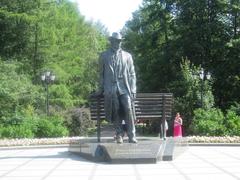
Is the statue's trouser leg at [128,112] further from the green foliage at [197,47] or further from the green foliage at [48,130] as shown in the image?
the green foliage at [197,47]

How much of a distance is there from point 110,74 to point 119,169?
3.04 metres

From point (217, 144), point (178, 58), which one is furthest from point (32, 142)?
point (178, 58)

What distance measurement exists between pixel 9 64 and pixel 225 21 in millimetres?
18338

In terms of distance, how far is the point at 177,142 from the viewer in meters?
14.8

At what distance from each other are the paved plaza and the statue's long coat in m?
1.65

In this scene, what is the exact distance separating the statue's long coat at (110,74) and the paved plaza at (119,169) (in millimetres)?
1648

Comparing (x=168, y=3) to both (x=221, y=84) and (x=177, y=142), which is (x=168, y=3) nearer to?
(x=221, y=84)

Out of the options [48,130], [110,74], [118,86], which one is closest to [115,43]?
[110,74]

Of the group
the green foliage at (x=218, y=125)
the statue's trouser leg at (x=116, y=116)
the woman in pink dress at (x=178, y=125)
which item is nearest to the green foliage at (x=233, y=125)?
the green foliage at (x=218, y=125)

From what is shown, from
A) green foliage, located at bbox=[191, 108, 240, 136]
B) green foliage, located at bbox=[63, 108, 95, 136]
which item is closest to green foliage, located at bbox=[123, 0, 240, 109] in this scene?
green foliage, located at bbox=[63, 108, 95, 136]

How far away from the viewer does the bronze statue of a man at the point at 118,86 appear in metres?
14.1

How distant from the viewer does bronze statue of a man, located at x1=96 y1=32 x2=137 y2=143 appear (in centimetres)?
1414

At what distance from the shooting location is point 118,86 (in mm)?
14148

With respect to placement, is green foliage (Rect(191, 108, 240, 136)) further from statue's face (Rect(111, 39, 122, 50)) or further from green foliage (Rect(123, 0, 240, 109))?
green foliage (Rect(123, 0, 240, 109))
